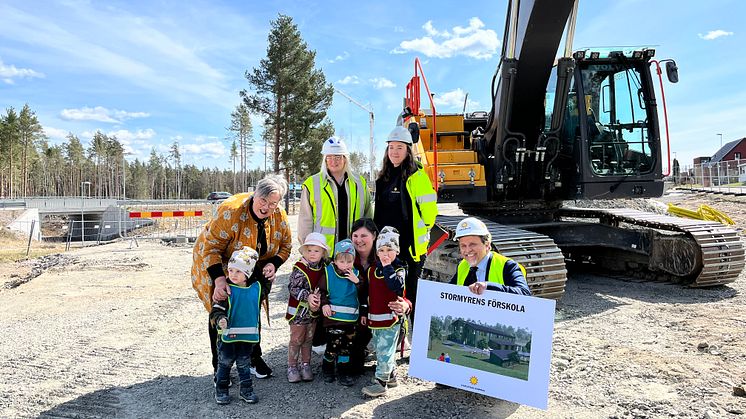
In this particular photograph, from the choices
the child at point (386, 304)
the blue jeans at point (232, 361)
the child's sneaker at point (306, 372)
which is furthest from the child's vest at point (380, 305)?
the blue jeans at point (232, 361)

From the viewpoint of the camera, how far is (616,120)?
6879mm

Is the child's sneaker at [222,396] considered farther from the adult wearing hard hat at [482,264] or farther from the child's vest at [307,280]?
the adult wearing hard hat at [482,264]

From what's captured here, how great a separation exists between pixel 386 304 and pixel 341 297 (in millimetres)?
347

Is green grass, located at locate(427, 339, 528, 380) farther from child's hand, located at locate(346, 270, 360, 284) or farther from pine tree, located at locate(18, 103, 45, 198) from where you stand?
pine tree, located at locate(18, 103, 45, 198)

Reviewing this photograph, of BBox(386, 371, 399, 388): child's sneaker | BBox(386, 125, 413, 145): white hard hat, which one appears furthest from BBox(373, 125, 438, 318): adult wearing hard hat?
BBox(386, 371, 399, 388): child's sneaker

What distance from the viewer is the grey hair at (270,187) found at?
357 cm

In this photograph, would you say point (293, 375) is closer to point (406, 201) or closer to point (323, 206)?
point (323, 206)

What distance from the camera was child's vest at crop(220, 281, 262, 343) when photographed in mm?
3443

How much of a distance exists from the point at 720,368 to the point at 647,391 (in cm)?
88

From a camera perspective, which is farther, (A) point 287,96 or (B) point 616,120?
(A) point 287,96

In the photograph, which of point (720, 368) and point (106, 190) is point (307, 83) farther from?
point (106, 190)

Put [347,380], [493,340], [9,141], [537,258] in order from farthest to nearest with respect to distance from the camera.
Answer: [9,141]
[537,258]
[347,380]
[493,340]

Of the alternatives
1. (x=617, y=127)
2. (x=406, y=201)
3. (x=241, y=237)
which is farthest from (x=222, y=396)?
(x=617, y=127)

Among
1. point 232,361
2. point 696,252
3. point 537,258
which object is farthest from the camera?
point 696,252
